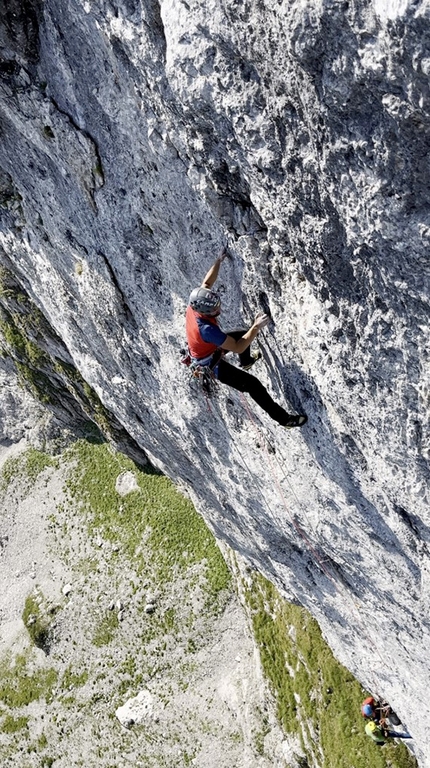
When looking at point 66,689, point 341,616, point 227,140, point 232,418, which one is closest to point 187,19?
point 227,140

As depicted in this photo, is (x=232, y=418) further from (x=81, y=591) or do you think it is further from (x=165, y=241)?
(x=81, y=591)

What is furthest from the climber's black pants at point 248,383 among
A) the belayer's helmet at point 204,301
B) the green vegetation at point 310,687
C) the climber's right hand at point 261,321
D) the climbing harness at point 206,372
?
the green vegetation at point 310,687

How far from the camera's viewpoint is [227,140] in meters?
9.63

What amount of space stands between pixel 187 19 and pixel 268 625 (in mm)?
27168

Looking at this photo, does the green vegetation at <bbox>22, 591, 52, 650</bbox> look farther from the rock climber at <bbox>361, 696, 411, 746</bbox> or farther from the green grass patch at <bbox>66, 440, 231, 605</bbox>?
the rock climber at <bbox>361, 696, 411, 746</bbox>

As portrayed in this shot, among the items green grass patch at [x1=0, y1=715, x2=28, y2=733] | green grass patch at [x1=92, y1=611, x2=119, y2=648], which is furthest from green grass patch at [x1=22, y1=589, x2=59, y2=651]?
green grass patch at [x1=0, y1=715, x2=28, y2=733]

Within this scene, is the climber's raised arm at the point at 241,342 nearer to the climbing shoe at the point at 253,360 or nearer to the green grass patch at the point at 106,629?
the climbing shoe at the point at 253,360

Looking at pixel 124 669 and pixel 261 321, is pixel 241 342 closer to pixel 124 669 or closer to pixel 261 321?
pixel 261 321

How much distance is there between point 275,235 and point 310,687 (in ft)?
71.8

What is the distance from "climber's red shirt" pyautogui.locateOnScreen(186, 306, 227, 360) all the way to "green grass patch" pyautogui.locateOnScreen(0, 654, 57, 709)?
33.0 meters

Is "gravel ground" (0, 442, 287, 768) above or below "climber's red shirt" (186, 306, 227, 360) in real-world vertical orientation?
below

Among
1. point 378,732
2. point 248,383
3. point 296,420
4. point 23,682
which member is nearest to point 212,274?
point 248,383

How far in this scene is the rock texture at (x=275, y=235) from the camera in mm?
7402

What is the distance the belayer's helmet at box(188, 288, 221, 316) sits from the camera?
1099 centimetres
